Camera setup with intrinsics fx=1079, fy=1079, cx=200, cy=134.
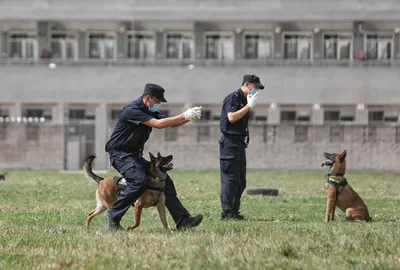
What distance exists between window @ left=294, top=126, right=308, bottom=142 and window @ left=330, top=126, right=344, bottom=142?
115cm

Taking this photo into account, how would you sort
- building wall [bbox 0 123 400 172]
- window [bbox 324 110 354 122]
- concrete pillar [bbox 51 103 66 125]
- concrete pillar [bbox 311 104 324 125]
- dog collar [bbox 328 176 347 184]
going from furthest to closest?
concrete pillar [bbox 311 104 324 125]
window [bbox 324 110 354 122]
concrete pillar [bbox 51 103 66 125]
building wall [bbox 0 123 400 172]
dog collar [bbox 328 176 347 184]

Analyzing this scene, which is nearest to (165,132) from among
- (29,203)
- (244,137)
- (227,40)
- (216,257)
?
(227,40)

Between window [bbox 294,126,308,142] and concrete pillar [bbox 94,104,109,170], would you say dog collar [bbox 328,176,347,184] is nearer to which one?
window [bbox 294,126,308,142]

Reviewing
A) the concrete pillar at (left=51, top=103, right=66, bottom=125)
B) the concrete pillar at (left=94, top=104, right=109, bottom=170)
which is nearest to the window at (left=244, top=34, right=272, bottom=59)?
the concrete pillar at (left=51, top=103, right=66, bottom=125)

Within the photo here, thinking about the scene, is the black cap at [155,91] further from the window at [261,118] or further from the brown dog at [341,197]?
the window at [261,118]

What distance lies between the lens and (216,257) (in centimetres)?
1070

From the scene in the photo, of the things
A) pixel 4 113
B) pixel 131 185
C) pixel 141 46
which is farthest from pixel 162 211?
pixel 141 46

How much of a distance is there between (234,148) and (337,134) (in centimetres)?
3114

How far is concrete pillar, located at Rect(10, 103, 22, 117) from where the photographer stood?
55.9 metres

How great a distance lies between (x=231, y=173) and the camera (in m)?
17.4

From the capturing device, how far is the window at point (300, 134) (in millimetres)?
48156

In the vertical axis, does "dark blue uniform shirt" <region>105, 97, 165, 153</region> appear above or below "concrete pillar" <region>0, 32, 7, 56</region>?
below

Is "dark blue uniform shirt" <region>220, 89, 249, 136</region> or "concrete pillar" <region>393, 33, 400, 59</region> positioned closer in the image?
"dark blue uniform shirt" <region>220, 89, 249, 136</region>

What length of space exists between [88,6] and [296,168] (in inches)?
695
